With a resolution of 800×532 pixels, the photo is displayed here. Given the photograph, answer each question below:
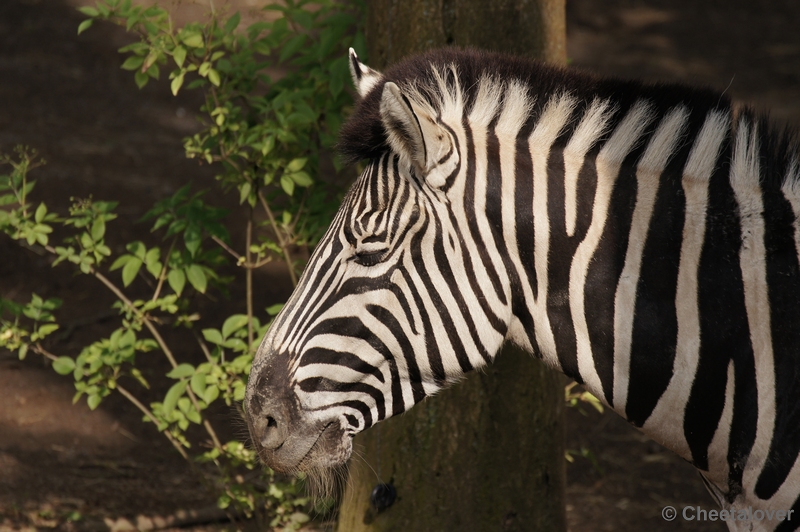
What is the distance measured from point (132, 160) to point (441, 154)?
804cm

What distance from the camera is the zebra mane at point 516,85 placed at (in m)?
2.38

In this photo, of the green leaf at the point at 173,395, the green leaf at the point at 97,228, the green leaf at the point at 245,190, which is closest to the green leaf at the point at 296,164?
the green leaf at the point at 245,190

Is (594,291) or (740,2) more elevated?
(740,2)

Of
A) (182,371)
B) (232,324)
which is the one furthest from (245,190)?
(182,371)

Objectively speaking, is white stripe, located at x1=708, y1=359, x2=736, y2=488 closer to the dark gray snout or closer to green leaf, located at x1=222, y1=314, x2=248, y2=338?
the dark gray snout

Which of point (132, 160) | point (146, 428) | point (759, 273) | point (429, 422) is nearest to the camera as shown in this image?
point (759, 273)

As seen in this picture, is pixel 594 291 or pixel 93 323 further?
pixel 93 323

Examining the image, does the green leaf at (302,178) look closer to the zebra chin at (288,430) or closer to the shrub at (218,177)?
the shrub at (218,177)

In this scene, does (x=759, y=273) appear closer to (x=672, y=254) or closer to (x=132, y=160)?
(x=672, y=254)

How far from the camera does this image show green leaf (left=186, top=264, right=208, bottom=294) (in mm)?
3881

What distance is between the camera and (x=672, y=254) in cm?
231

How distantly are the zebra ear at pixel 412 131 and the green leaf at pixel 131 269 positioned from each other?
2.07 metres

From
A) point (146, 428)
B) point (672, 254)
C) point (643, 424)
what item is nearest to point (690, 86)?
point (672, 254)

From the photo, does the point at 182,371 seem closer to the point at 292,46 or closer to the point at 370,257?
the point at 292,46
